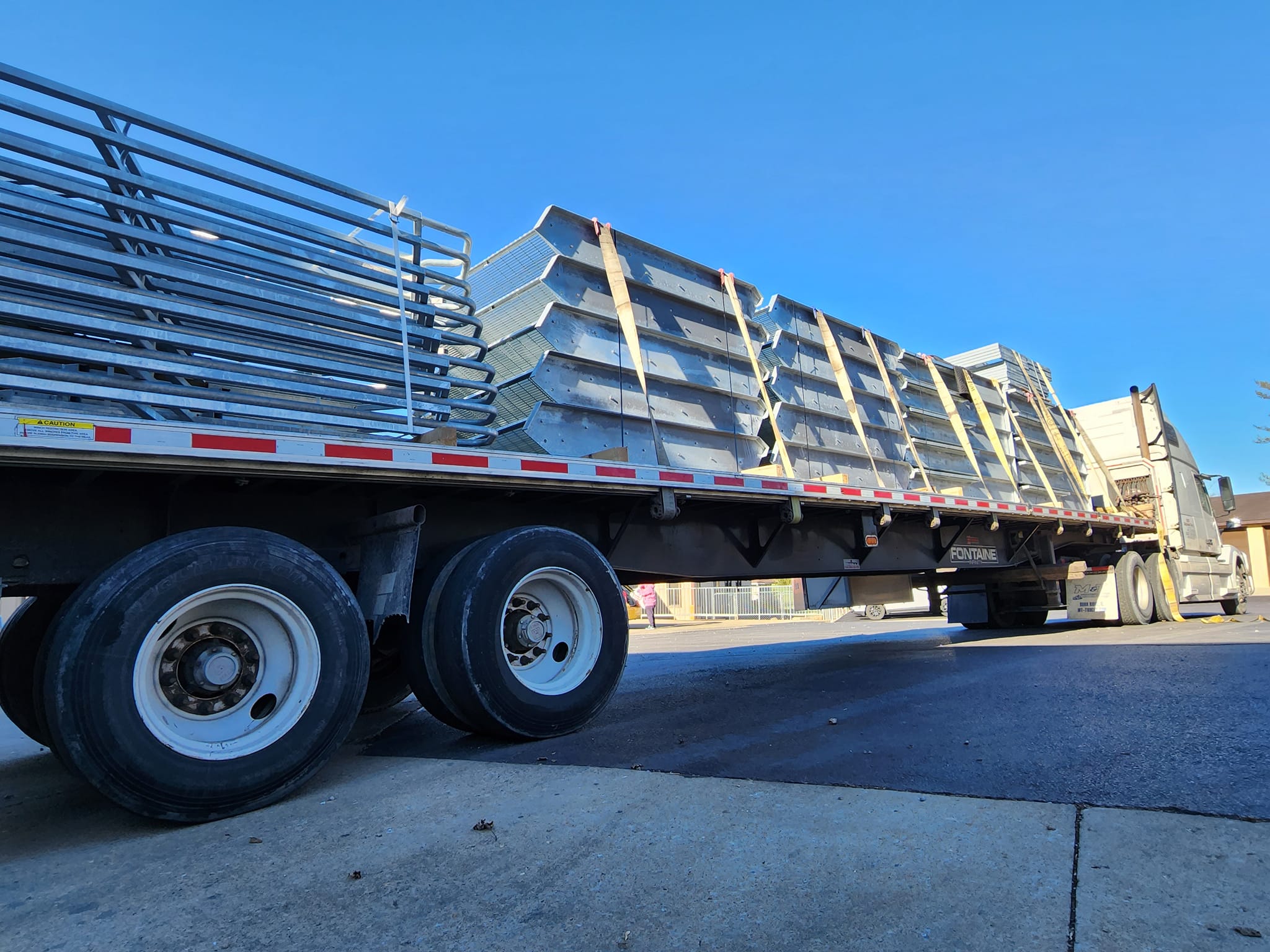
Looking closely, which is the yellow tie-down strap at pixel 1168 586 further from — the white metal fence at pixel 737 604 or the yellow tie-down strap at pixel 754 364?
the white metal fence at pixel 737 604

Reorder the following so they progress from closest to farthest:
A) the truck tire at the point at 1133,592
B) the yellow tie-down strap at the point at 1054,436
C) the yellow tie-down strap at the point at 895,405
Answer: the yellow tie-down strap at the point at 895,405, the truck tire at the point at 1133,592, the yellow tie-down strap at the point at 1054,436

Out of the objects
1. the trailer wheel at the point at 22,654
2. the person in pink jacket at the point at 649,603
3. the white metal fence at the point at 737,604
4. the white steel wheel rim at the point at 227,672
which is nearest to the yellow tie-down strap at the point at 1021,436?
the white steel wheel rim at the point at 227,672

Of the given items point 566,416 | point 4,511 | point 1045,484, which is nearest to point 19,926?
point 4,511

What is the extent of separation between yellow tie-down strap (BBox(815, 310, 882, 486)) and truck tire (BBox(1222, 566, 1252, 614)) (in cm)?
1173

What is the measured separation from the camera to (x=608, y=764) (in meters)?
3.79

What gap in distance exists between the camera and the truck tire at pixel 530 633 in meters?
4.16

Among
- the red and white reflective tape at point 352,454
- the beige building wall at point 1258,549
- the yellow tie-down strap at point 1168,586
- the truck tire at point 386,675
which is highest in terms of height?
the red and white reflective tape at point 352,454

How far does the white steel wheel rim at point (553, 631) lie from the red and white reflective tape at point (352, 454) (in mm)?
673

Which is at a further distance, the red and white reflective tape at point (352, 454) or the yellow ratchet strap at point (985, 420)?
the yellow ratchet strap at point (985, 420)

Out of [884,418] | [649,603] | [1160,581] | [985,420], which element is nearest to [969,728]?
[884,418]

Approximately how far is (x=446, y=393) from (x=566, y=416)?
3.28 feet

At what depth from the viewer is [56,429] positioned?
120 inches

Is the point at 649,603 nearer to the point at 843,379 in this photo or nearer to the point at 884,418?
the point at 884,418

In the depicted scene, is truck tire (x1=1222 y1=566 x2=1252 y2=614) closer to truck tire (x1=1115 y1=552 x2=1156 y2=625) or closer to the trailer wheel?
truck tire (x1=1115 y1=552 x2=1156 y2=625)
